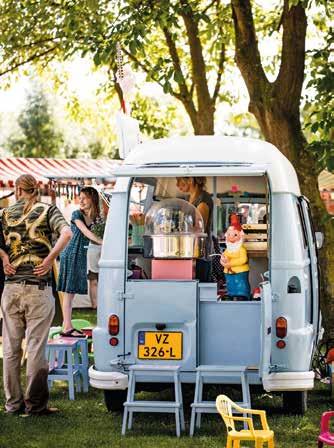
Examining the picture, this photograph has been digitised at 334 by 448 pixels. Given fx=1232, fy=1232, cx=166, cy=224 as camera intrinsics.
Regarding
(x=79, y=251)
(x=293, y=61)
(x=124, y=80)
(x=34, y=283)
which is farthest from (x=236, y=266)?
(x=293, y=61)

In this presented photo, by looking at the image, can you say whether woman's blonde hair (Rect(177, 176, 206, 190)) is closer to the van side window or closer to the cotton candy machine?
the cotton candy machine

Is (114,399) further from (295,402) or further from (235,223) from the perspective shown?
(235,223)

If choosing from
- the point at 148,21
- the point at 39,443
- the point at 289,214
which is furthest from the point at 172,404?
the point at 148,21

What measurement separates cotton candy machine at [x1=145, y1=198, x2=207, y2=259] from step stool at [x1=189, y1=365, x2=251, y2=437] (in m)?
1.03

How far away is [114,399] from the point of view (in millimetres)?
10055

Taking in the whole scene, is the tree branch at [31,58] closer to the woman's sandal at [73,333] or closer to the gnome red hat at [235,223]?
the woman's sandal at [73,333]

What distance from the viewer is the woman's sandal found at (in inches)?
468

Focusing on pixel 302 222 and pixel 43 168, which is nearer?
pixel 302 222

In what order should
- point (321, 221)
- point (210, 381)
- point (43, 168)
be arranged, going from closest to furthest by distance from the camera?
1. point (210, 381)
2. point (321, 221)
3. point (43, 168)

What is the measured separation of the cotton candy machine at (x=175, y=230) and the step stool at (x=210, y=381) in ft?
3.39

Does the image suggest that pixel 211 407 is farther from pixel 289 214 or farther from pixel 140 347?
pixel 289 214

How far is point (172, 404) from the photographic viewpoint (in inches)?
363

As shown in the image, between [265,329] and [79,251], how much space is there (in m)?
5.18

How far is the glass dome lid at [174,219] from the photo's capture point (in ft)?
32.9
